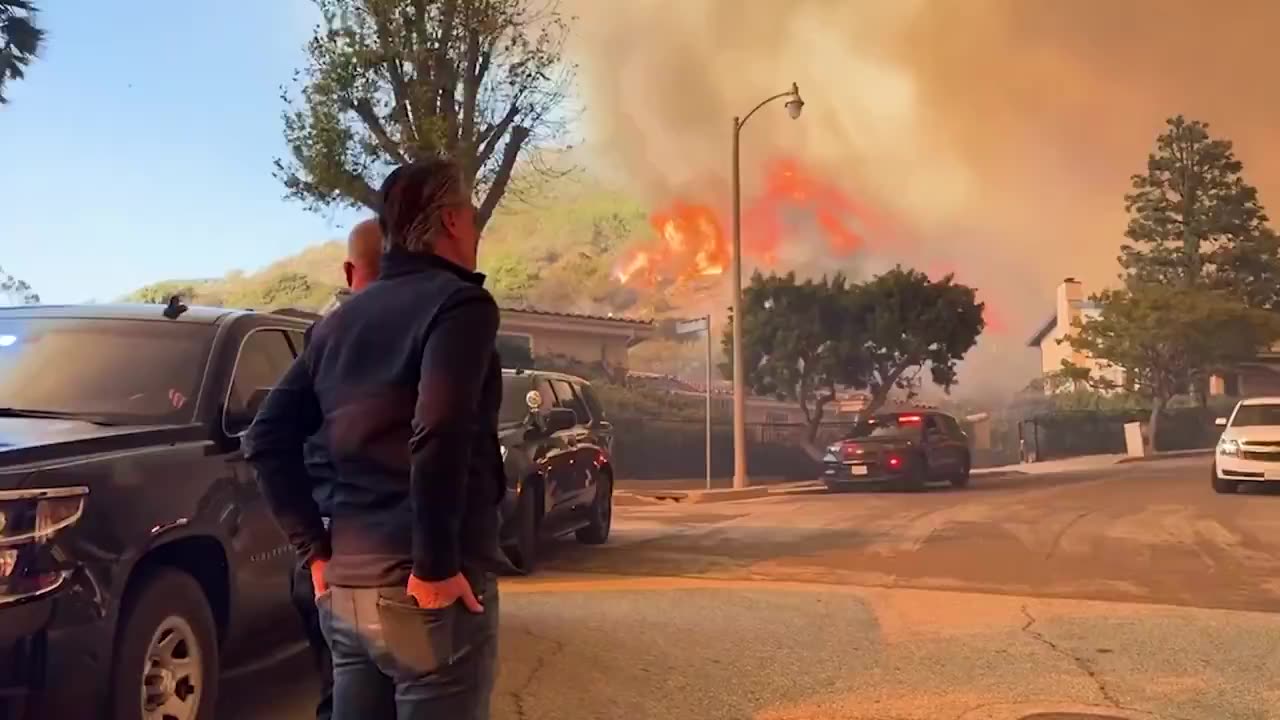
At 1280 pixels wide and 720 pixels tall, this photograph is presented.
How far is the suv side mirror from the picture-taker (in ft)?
32.1

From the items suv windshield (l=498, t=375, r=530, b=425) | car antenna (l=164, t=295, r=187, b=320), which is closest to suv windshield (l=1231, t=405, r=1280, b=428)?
suv windshield (l=498, t=375, r=530, b=425)

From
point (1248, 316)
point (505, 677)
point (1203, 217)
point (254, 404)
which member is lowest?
point (505, 677)

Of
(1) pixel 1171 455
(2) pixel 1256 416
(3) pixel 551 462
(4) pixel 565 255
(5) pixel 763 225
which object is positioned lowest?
(1) pixel 1171 455

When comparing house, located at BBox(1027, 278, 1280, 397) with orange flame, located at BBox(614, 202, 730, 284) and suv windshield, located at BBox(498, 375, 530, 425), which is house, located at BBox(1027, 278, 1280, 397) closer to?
orange flame, located at BBox(614, 202, 730, 284)

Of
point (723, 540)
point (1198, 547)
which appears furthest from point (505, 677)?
point (1198, 547)

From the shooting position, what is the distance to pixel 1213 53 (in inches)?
1276

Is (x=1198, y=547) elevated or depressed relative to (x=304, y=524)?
depressed

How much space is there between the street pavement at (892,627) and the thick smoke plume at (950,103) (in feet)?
70.2

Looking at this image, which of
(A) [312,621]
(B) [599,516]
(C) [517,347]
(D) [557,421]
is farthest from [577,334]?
(A) [312,621]

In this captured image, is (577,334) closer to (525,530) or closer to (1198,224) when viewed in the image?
(525,530)

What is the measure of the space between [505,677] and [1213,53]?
1286 inches

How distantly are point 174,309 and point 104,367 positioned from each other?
0.48 meters

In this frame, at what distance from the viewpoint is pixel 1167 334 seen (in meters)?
35.8

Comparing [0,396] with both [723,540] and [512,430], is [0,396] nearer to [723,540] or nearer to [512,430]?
[512,430]
